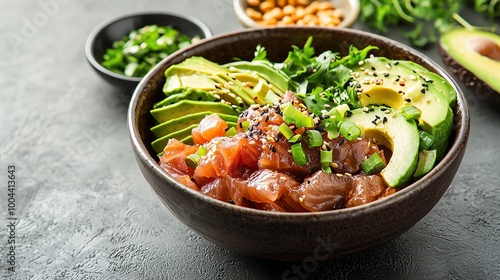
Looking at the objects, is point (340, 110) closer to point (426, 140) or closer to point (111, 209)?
point (426, 140)

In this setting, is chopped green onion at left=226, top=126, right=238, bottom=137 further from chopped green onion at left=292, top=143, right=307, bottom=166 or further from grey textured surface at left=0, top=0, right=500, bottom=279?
grey textured surface at left=0, top=0, right=500, bottom=279

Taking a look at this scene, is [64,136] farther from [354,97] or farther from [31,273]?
[354,97]

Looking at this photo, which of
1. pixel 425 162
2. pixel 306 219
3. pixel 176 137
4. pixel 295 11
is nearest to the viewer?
pixel 306 219

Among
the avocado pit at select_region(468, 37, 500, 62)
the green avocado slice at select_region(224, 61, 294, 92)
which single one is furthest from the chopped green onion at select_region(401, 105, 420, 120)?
the avocado pit at select_region(468, 37, 500, 62)

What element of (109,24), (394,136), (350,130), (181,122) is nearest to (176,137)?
(181,122)

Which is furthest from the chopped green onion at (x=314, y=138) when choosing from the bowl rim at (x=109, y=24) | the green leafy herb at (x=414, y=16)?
the green leafy herb at (x=414, y=16)
